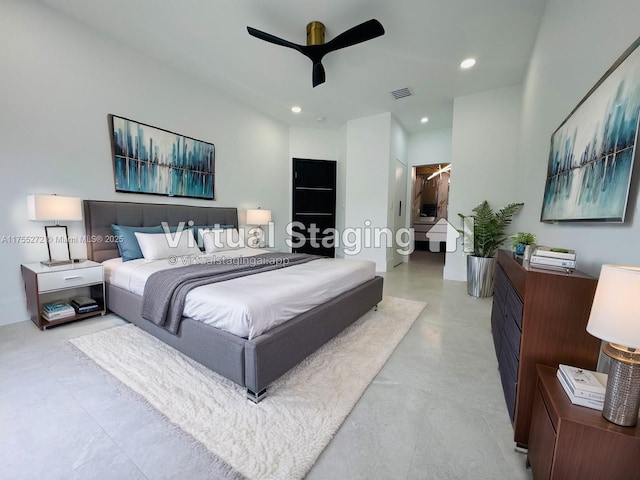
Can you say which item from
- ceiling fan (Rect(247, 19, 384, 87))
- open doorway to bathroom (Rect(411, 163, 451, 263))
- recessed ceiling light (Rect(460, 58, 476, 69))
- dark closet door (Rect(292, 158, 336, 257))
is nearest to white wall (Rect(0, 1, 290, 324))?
ceiling fan (Rect(247, 19, 384, 87))

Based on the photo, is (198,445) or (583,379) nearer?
(583,379)

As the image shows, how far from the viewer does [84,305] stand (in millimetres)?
2639

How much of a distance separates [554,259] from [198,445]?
2053 mm

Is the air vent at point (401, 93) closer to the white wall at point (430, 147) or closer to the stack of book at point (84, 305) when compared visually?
the white wall at point (430, 147)

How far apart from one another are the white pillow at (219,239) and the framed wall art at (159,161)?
0.71 meters

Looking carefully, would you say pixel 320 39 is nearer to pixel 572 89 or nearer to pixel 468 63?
pixel 468 63

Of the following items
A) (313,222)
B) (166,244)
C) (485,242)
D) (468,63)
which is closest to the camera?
(166,244)

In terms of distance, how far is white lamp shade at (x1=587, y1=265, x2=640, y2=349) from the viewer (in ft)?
2.46

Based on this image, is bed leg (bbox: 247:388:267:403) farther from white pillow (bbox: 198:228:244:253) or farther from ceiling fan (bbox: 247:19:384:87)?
ceiling fan (bbox: 247:19:384:87)

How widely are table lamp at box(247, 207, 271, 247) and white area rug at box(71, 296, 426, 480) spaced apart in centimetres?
255

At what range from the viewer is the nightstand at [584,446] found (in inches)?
31.6

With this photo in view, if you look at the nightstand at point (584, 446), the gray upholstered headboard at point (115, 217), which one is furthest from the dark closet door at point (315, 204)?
the nightstand at point (584, 446)

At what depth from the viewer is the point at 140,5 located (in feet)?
8.16

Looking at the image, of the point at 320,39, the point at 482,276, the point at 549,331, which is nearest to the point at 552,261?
the point at 549,331
